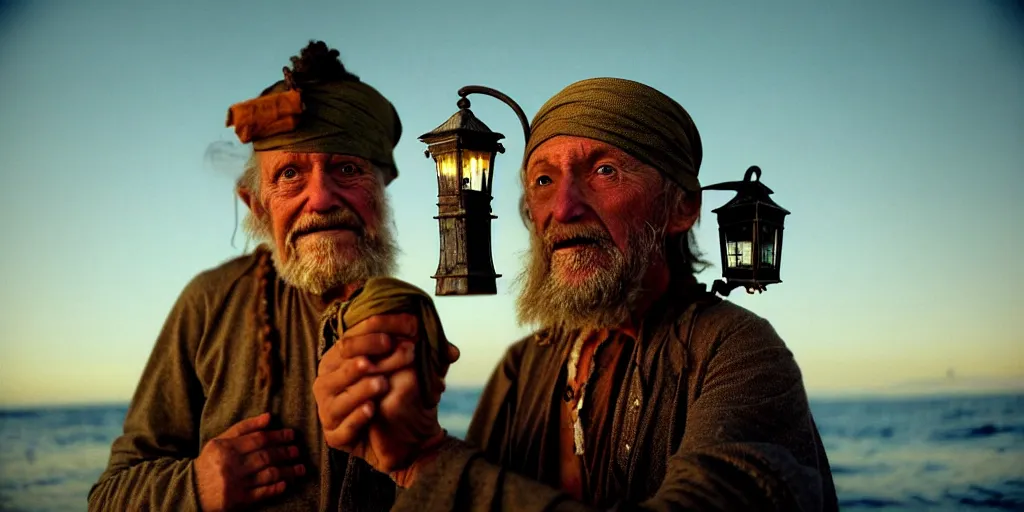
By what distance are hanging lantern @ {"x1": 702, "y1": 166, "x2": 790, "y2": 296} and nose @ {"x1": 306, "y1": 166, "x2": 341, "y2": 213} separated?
1.10m

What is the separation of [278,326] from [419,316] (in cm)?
106

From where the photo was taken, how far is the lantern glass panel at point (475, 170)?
2.31 meters

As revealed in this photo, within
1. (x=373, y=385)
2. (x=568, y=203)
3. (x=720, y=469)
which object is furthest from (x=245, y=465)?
(x=720, y=469)

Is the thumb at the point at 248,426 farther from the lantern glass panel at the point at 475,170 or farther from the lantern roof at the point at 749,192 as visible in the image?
the lantern roof at the point at 749,192

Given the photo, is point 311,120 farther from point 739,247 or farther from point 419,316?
point 739,247

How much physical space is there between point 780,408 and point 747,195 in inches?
25.7

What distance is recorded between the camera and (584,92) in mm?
2354

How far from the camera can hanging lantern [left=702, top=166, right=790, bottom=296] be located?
2.38 m

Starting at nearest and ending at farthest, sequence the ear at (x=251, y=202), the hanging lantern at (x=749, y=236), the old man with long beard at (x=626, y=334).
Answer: the old man with long beard at (x=626, y=334)
the hanging lantern at (x=749, y=236)
the ear at (x=251, y=202)

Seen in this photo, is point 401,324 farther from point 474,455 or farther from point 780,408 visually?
point 780,408

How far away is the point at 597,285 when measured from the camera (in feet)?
7.53

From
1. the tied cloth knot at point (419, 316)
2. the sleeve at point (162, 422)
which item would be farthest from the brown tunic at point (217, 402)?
the tied cloth knot at point (419, 316)

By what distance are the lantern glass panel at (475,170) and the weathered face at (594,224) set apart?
14 cm

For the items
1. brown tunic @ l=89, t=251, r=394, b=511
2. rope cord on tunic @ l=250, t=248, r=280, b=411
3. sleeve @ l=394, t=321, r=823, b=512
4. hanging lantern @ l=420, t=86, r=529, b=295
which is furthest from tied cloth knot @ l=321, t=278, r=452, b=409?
rope cord on tunic @ l=250, t=248, r=280, b=411
